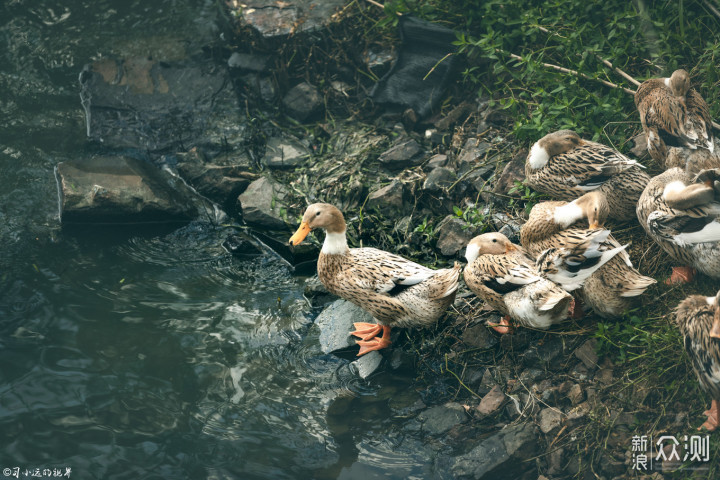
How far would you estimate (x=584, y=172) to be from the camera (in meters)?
5.08

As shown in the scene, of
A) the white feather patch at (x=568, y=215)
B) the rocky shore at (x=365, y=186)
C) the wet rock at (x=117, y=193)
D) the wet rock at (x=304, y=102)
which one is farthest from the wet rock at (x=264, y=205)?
the white feather patch at (x=568, y=215)

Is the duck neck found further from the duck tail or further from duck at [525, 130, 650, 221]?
duck at [525, 130, 650, 221]

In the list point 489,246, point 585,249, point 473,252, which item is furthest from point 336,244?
point 585,249

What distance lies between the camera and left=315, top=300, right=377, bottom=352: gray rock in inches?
201

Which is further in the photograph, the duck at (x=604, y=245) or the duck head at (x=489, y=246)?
the duck head at (x=489, y=246)

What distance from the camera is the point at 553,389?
438 cm

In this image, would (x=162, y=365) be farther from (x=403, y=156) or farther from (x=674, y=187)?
(x=674, y=187)

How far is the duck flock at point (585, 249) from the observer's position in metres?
4.16

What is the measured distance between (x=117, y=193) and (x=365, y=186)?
2.53m

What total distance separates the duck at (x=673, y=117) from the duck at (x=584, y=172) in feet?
0.93

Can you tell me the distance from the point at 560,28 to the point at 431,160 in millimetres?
1879

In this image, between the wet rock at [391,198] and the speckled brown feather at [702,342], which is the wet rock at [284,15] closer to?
the wet rock at [391,198]

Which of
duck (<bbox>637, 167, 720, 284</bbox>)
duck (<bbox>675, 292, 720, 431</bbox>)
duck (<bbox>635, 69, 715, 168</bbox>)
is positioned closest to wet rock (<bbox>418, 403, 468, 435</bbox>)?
duck (<bbox>675, 292, 720, 431</bbox>)

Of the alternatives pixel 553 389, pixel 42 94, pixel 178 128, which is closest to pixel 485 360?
pixel 553 389
